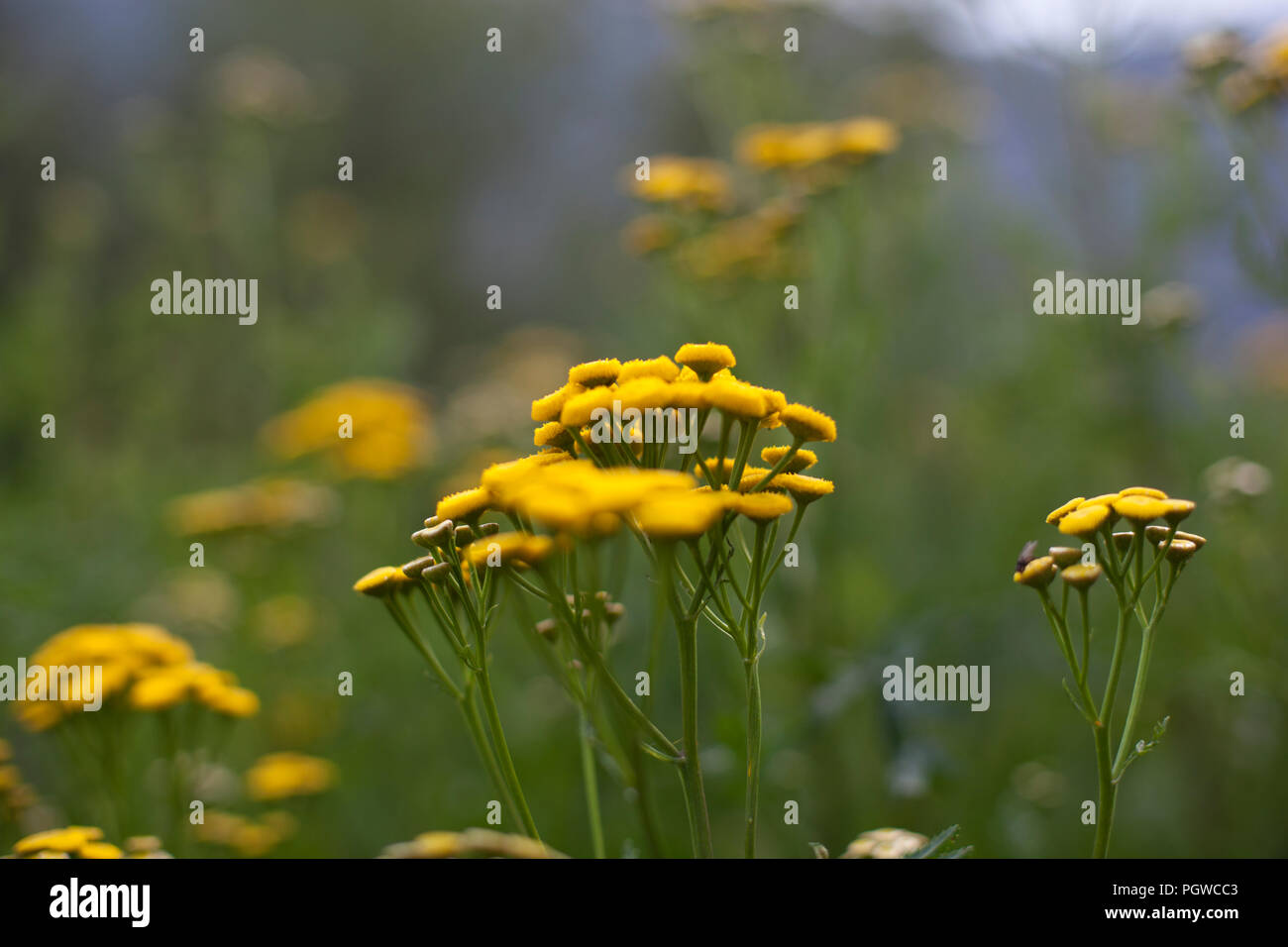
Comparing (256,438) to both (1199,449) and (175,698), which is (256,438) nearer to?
(175,698)

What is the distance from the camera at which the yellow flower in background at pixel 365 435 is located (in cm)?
514

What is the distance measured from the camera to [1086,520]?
1.61 m

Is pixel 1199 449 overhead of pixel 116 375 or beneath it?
beneath

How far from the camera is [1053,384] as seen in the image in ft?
18.8

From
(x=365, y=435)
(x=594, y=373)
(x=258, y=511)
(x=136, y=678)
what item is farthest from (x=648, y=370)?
(x=365, y=435)

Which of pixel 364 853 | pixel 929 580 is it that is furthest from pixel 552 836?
pixel 929 580

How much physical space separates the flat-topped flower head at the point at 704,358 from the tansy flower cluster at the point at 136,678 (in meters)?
1.47

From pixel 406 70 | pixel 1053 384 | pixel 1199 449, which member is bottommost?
pixel 1199 449

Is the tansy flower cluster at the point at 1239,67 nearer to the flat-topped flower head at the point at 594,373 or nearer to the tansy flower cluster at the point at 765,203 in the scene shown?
the tansy flower cluster at the point at 765,203

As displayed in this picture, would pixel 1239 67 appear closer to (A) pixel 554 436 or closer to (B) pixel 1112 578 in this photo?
(B) pixel 1112 578

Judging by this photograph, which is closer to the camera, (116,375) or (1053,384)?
(1053,384)

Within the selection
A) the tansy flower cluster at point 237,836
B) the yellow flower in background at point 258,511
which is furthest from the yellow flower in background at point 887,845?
the yellow flower in background at point 258,511
